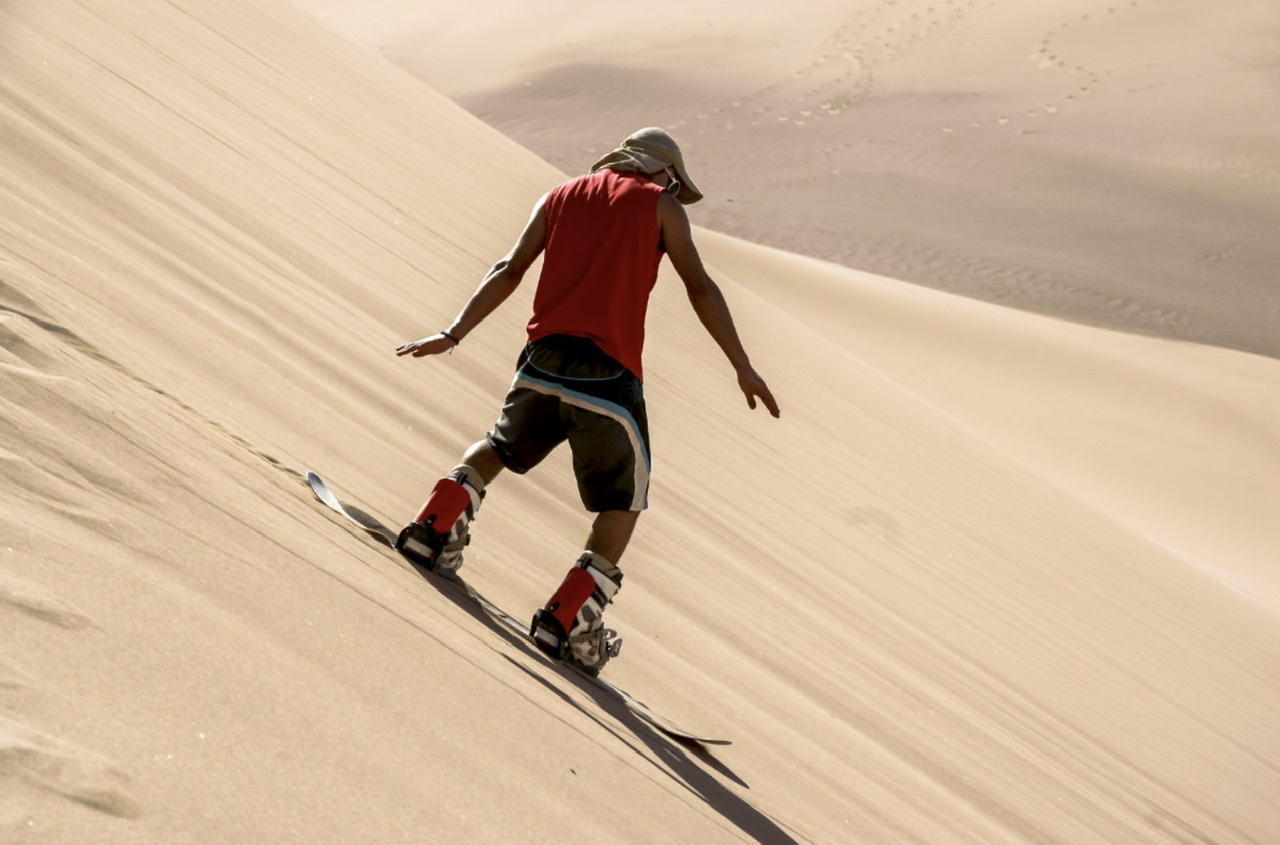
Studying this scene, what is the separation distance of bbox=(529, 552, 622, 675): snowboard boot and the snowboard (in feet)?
0.10

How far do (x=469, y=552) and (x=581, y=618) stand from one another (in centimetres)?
74

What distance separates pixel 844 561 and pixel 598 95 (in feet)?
119

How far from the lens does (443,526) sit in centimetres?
299

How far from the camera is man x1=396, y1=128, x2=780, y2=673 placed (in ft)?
9.87

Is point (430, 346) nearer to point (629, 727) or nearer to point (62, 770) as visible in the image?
point (629, 727)

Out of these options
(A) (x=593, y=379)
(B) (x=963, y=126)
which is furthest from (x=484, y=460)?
(B) (x=963, y=126)

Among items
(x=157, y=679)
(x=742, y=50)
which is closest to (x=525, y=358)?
(x=157, y=679)

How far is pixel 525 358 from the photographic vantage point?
126 inches

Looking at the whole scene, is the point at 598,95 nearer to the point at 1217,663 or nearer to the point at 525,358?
the point at 1217,663

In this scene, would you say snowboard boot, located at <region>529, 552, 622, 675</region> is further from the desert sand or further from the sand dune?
the sand dune

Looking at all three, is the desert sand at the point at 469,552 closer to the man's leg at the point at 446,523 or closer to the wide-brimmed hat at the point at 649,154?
the man's leg at the point at 446,523

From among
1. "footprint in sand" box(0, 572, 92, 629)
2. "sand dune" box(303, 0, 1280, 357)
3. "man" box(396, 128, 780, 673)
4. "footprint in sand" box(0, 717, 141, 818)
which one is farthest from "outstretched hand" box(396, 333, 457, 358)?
"sand dune" box(303, 0, 1280, 357)

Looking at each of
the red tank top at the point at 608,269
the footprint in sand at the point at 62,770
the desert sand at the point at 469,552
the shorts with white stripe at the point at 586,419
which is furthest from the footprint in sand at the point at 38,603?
the red tank top at the point at 608,269

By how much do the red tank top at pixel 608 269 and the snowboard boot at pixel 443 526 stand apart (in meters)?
0.37
